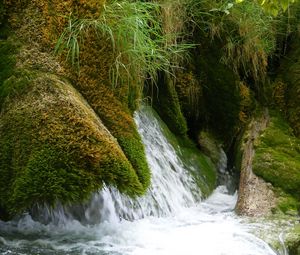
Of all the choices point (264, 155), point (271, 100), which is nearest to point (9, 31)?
point (264, 155)

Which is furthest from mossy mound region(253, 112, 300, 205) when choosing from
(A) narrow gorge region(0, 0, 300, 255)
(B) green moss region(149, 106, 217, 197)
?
(B) green moss region(149, 106, 217, 197)

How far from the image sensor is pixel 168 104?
245 inches

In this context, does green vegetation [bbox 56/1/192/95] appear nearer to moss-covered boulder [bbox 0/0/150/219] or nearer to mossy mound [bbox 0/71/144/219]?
moss-covered boulder [bbox 0/0/150/219]

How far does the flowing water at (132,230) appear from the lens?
3.54 meters

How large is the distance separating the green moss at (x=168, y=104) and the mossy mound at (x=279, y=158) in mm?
953

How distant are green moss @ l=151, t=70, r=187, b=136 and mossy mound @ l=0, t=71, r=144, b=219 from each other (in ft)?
8.39

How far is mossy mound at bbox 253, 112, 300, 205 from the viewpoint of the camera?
17.2 feet

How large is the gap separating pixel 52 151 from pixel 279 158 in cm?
292

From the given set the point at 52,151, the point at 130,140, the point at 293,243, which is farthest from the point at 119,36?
the point at 293,243

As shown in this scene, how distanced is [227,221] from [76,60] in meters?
1.88

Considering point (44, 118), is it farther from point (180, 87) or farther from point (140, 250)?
point (180, 87)

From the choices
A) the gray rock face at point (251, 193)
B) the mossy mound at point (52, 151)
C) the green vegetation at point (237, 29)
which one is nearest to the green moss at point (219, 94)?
the green vegetation at point (237, 29)

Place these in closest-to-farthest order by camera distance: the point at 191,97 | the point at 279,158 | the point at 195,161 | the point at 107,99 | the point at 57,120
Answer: the point at 57,120
the point at 107,99
the point at 279,158
the point at 195,161
the point at 191,97

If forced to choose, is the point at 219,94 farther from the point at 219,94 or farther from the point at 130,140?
the point at 130,140
